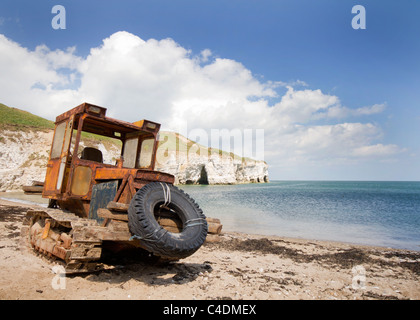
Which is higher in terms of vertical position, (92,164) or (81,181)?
(92,164)

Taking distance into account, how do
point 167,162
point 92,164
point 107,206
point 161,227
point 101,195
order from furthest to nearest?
point 167,162
point 92,164
point 101,195
point 107,206
point 161,227

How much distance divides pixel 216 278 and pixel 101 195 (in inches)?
108

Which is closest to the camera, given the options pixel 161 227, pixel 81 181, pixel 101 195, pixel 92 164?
pixel 161 227

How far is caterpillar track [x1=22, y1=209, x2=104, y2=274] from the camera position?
13.0 ft

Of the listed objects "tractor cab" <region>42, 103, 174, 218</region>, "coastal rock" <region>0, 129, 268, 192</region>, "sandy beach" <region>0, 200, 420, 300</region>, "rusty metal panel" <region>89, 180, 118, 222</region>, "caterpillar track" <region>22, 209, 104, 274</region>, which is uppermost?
"coastal rock" <region>0, 129, 268, 192</region>

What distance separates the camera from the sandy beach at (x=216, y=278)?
12.9 ft

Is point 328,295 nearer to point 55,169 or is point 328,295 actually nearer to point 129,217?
point 129,217

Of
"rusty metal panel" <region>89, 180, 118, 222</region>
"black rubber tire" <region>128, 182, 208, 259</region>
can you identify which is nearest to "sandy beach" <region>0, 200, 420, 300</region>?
"black rubber tire" <region>128, 182, 208, 259</region>

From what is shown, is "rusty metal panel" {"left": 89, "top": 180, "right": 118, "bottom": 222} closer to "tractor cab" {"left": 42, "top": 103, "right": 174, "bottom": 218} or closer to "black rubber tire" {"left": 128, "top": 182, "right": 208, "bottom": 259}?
"tractor cab" {"left": 42, "top": 103, "right": 174, "bottom": 218}

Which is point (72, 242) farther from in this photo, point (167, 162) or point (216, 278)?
point (167, 162)

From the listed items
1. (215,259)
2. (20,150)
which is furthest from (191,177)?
(215,259)

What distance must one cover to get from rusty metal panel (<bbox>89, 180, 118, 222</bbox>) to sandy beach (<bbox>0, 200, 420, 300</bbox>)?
1023 millimetres

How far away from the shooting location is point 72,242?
3975 millimetres

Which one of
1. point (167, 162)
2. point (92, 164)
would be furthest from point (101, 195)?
point (167, 162)
